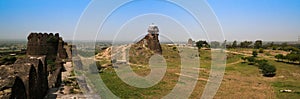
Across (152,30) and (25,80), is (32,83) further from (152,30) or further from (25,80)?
(152,30)

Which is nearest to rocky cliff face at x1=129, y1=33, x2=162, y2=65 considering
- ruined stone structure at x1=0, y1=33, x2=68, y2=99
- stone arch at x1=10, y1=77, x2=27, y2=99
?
ruined stone structure at x1=0, y1=33, x2=68, y2=99

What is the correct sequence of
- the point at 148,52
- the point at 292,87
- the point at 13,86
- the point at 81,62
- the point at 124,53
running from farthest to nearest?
1. the point at 148,52
2. the point at 124,53
3. the point at 81,62
4. the point at 292,87
5. the point at 13,86

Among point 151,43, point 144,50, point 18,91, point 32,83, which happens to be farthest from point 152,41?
point 18,91

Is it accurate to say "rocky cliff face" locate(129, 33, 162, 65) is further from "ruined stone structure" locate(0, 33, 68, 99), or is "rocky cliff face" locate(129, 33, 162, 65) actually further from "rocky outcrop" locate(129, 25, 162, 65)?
"ruined stone structure" locate(0, 33, 68, 99)

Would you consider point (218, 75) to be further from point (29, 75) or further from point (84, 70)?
point (29, 75)

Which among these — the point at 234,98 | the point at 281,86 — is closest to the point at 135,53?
the point at 281,86

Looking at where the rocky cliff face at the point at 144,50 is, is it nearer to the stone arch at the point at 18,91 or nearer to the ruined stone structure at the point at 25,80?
the ruined stone structure at the point at 25,80

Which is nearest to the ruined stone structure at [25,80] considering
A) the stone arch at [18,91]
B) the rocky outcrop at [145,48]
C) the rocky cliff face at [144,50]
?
the stone arch at [18,91]
